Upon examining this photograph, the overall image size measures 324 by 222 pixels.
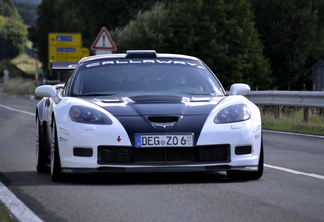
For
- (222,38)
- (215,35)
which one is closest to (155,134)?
(215,35)

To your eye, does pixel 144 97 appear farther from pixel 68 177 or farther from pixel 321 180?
pixel 321 180

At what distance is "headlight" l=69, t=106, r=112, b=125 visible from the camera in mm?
7531

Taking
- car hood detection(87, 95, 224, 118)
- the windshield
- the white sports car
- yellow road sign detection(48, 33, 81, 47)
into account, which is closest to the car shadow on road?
the white sports car

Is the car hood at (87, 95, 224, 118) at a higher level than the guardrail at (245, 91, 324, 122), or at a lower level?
higher

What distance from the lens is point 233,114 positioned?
25.4 ft

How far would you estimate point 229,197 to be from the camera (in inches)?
256

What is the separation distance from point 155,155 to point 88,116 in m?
0.71

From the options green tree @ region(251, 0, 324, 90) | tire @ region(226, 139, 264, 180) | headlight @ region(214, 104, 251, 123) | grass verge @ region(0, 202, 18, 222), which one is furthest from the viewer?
green tree @ region(251, 0, 324, 90)

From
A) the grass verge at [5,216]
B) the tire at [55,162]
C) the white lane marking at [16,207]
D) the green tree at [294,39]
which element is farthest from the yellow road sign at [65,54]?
the grass verge at [5,216]

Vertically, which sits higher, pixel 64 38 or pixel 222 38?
pixel 64 38

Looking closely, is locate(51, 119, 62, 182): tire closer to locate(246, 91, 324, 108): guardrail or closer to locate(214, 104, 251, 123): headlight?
locate(214, 104, 251, 123): headlight

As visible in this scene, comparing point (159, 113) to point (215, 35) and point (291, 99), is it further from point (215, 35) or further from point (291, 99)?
point (215, 35)

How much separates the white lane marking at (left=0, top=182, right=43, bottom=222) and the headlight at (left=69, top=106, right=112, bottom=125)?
92cm

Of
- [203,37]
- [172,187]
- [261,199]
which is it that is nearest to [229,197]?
[261,199]
